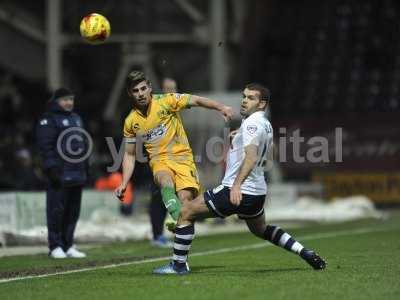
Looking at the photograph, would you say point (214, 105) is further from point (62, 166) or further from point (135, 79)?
point (62, 166)

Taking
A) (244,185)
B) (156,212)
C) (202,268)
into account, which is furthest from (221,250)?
(244,185)

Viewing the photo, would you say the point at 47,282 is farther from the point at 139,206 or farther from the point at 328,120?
the point at 328,120

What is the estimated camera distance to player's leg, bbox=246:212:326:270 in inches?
408

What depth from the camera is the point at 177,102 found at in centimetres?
1102

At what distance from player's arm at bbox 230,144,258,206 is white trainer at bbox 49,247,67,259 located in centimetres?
402

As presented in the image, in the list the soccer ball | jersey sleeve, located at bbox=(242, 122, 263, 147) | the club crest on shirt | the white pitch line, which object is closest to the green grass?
the white pitch line

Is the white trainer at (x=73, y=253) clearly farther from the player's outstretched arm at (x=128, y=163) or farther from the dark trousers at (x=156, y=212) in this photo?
the player's outstretched arm at (x=128, y=163)

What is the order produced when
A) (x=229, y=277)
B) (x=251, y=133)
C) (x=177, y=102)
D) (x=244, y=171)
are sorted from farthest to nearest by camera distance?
(x=177, y=102), (x=229, y=277), (x=251, y=133), (x=244, y=171)

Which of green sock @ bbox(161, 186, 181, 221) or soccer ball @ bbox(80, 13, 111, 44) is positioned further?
soccer ball @ bbox(80, 13, 111, 44)

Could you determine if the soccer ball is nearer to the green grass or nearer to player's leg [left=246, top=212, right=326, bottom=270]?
the green grass

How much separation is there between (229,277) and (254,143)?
50.6 inches

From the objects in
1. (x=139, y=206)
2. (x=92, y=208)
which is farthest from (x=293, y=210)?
(x=92, y=208)

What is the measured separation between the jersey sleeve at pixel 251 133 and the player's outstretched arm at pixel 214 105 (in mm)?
448

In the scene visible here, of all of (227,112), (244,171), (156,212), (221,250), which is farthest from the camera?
(156,212)
